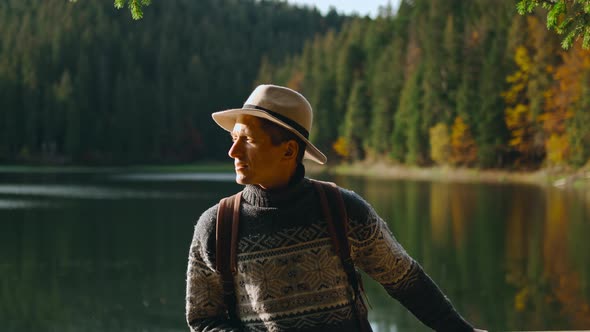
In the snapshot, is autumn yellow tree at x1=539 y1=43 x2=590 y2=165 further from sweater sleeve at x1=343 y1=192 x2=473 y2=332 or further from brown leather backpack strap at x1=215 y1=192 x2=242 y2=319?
brown leather backpack strap at x1=215 y1=192 x2=242 y2=319

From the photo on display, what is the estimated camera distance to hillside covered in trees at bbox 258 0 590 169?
1794 inches

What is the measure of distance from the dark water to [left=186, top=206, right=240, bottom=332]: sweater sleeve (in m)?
8.94

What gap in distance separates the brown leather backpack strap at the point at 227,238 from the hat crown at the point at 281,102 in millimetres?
284

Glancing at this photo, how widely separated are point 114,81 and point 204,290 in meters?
114

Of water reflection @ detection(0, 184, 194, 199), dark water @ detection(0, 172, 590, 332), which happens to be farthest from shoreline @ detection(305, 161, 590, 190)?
water reflection @ detection(0, 184, 194, 199)

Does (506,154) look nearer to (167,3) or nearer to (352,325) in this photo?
(352,325)

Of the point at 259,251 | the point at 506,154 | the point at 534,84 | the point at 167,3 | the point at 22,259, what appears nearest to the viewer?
the point at 259,251

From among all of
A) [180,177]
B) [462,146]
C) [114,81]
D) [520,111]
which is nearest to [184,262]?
[520,111]

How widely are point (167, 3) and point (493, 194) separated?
120m

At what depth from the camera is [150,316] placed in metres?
11.8

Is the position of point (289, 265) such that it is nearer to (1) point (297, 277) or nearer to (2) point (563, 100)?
(1) point (297, 277)

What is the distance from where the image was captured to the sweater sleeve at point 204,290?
220 centimetres

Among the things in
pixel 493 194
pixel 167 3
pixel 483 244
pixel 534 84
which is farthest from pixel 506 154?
pixel 167 3

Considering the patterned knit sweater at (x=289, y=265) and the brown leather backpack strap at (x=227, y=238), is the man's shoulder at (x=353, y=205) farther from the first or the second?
the brown leather backpack strap at (x=227, y=238)
